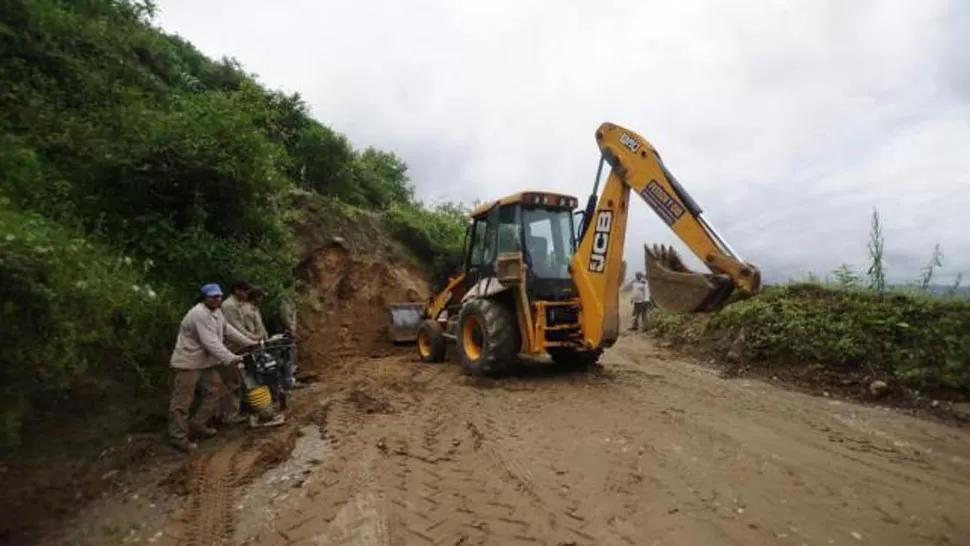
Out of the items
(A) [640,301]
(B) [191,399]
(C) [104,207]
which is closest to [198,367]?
(B) [191,399]

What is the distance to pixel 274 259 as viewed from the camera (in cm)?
754

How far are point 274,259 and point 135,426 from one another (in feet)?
9.99

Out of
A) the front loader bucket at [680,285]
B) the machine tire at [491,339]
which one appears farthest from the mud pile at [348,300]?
the front loader bucket at [680,285]

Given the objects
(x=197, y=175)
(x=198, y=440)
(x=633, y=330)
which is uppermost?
(x=197, y=175)

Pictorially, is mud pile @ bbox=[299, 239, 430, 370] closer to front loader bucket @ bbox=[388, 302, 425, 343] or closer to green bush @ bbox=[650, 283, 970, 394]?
front loader bucket @ bbox=[388, 302, 425, 343]

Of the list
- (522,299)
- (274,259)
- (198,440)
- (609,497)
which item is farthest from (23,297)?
(522,299)

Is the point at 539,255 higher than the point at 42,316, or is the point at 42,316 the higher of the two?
the point at 539,255

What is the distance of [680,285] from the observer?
5270 mm

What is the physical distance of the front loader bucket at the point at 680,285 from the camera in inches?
201

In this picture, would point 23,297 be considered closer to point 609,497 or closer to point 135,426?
point 135,426

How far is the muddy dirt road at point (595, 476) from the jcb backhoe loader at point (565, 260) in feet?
3.56

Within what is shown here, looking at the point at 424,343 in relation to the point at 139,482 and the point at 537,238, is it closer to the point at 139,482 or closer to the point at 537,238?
the point at 537,238

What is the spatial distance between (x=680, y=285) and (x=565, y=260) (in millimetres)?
2808

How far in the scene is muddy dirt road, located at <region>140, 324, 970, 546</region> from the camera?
3.35 meters
